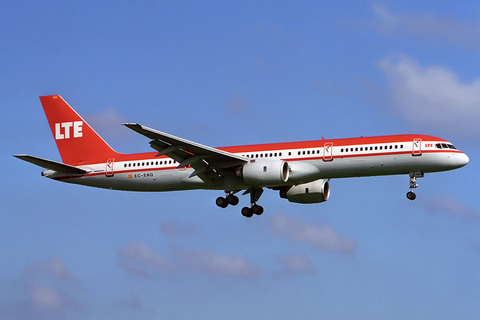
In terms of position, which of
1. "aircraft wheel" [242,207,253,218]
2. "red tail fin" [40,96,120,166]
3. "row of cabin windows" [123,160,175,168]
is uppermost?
"red tail fin" [40,96,120,166]

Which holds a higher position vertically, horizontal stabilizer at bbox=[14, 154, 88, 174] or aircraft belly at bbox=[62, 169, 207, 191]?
horizontal stabilizer at bbox=[14, 154, 88, 174]

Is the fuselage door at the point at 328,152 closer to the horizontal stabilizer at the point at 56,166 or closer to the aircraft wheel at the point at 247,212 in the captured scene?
the aircraft wheel at the point at 247,212

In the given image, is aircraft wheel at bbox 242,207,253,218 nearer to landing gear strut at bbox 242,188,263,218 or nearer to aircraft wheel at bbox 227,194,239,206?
landing gear strut at bbox 242,188,263,218

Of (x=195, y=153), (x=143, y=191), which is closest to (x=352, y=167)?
(x=195, y=153)

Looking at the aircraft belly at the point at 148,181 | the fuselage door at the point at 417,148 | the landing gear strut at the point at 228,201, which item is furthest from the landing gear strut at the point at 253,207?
the fuselage door at the point at 417,148

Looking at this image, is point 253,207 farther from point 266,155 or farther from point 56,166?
point 56,166

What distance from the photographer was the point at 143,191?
59.0 meters

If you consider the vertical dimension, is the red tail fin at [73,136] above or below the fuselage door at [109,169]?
above

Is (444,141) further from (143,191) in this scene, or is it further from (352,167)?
(143,191)

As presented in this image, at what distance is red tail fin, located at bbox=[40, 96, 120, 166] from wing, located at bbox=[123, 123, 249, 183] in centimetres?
772

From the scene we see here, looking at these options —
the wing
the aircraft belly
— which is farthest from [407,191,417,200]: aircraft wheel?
the aircraft belly

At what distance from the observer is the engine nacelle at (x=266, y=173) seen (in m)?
53.4

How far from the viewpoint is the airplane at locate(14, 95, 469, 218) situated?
52600 mm

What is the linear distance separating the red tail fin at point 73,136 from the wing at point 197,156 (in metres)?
7.72
